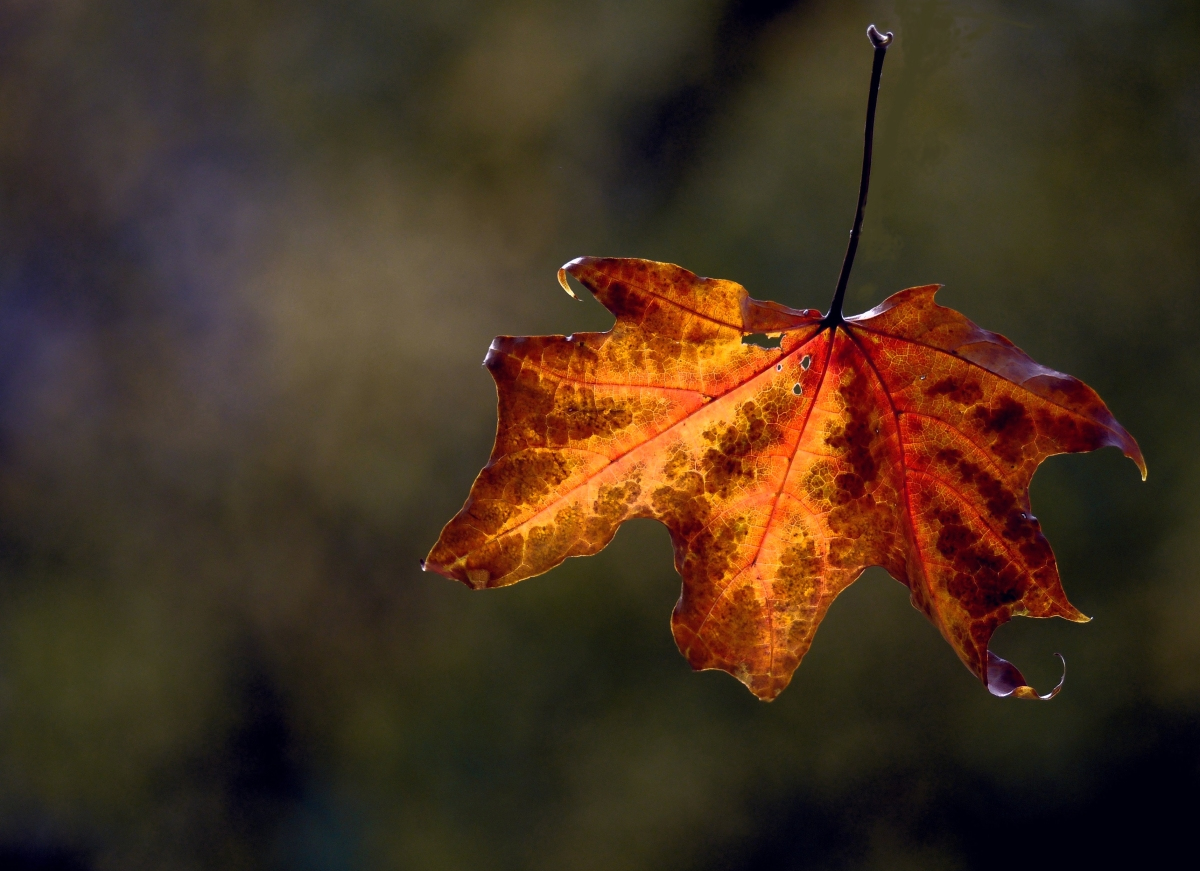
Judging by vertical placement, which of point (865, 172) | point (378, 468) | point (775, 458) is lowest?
point (775, 458)

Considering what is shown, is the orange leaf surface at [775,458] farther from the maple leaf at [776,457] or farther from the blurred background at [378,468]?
the blurred background at [378,468]

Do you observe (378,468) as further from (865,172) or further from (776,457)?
(865,172)

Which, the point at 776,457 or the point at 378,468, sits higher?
the point at 378,468

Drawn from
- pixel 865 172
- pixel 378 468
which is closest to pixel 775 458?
pixel 865 172

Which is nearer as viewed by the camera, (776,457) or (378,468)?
(776,457)

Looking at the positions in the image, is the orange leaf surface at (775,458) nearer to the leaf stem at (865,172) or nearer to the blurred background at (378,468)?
the leaf stem at (865,172)

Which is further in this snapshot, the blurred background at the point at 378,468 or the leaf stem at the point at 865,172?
the blurred background at the point at 378,468

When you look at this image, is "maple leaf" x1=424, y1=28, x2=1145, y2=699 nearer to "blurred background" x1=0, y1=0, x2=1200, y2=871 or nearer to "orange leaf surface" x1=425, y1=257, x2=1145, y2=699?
"orange leaf surface" x1=425, y1=257, x2=1145, y2=699

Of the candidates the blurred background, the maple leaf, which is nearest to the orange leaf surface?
the maple leaf

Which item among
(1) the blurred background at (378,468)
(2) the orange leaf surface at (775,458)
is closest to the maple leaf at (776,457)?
(2) the orange leaf surface at (775,458)

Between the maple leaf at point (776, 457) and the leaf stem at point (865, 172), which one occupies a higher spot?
the leaf stem at point (865, 172)
